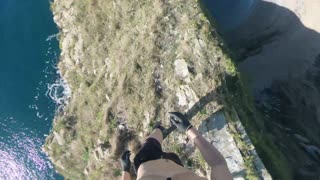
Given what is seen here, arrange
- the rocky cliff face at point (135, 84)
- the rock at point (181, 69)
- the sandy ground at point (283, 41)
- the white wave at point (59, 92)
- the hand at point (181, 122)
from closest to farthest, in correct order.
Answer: the hand at point (181, 122)
the rocky cliff face at point (135, 84)
the rock at point (181, 69)
the sandy ground at point (283, 41)
the white wave at point (59, 92)

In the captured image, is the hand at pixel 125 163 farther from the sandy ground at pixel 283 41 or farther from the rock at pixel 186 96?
the sandy ground at pixel 283 41

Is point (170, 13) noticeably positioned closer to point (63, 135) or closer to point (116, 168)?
point (116, 168)

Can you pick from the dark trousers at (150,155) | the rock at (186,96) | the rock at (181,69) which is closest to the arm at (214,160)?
the dark trousers at (150,155)

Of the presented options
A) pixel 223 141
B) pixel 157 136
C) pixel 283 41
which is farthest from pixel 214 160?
pixel 283 41

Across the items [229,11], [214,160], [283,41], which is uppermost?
[229,11]

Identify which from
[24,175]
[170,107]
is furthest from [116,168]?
[24,175]

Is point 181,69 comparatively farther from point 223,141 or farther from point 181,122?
point 181,122

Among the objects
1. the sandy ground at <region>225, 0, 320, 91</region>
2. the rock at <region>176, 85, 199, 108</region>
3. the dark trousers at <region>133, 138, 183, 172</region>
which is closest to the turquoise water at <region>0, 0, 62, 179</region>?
the sandy ground at <region>225, 0, 320, 91</region>
